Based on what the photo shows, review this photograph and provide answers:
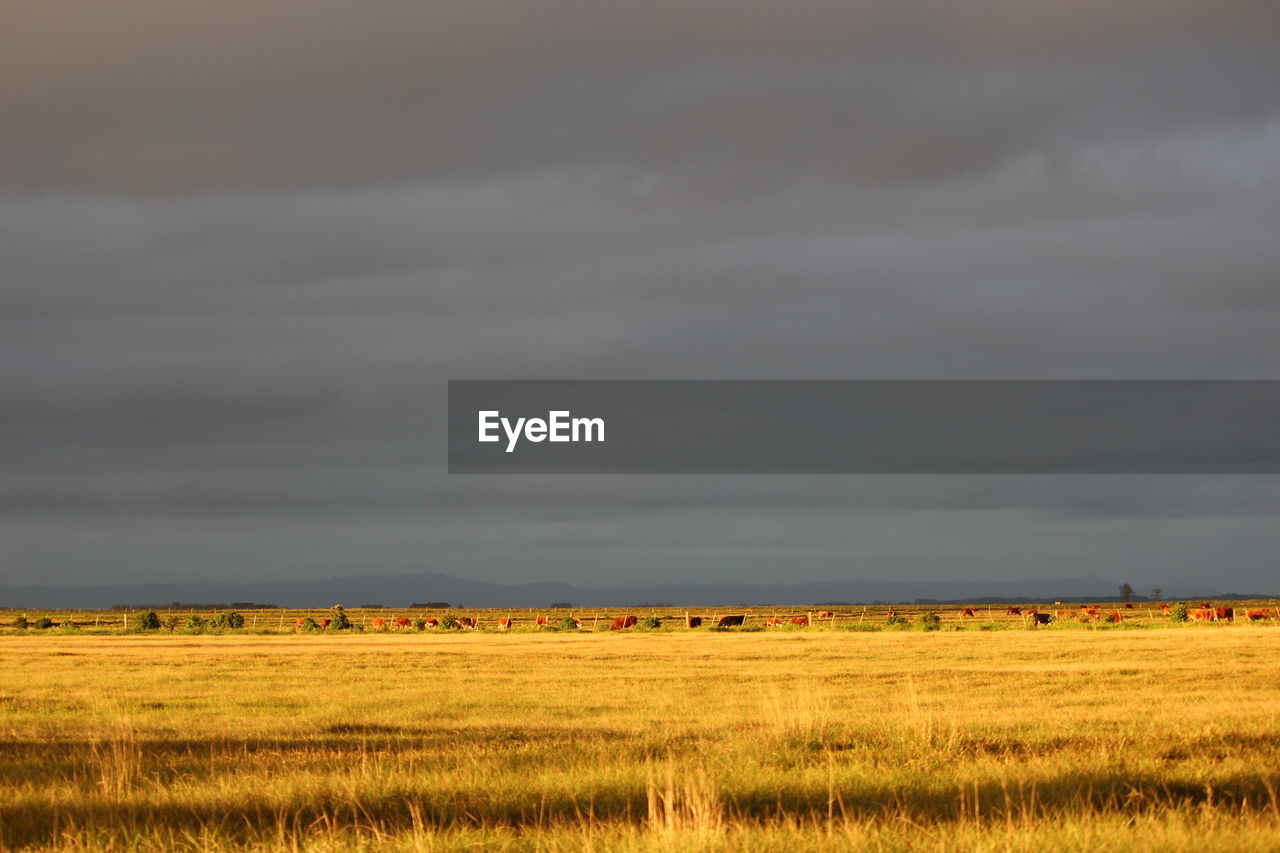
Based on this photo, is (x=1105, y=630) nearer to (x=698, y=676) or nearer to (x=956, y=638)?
(x=956, y=638)

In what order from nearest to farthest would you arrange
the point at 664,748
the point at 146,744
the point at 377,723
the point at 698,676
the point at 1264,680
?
the point at 664,748, the point at 146,744, the point at 377,723, the point at 1264,680, the point at 698,676

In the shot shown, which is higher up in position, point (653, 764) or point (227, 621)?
point (653, 764)

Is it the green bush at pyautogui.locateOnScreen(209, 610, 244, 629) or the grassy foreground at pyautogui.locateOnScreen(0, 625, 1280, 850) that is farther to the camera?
the green bush at pyautogui.locateOnScreen(209, 610, 244, 629)

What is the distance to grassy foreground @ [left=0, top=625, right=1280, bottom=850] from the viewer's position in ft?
35.9

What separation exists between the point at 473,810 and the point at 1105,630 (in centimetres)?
6437

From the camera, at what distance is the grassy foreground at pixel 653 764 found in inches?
431

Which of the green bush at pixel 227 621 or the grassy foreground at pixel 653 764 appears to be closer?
the grassy foreground at pixel 653 764

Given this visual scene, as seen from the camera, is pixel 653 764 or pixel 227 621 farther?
pixel 227 621

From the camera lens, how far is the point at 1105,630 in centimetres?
7019

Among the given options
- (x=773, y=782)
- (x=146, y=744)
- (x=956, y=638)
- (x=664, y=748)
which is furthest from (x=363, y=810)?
(x=956, y=638)

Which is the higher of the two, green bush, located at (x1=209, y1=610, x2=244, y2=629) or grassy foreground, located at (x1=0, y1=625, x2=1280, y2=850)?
grassy foreground, located at (x1=0, y1=625, x2=1280, y2=850)

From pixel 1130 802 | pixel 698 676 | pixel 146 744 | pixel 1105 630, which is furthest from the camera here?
pixel 1105 630

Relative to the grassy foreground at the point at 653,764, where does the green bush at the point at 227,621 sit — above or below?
below

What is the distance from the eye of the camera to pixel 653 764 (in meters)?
15.1
